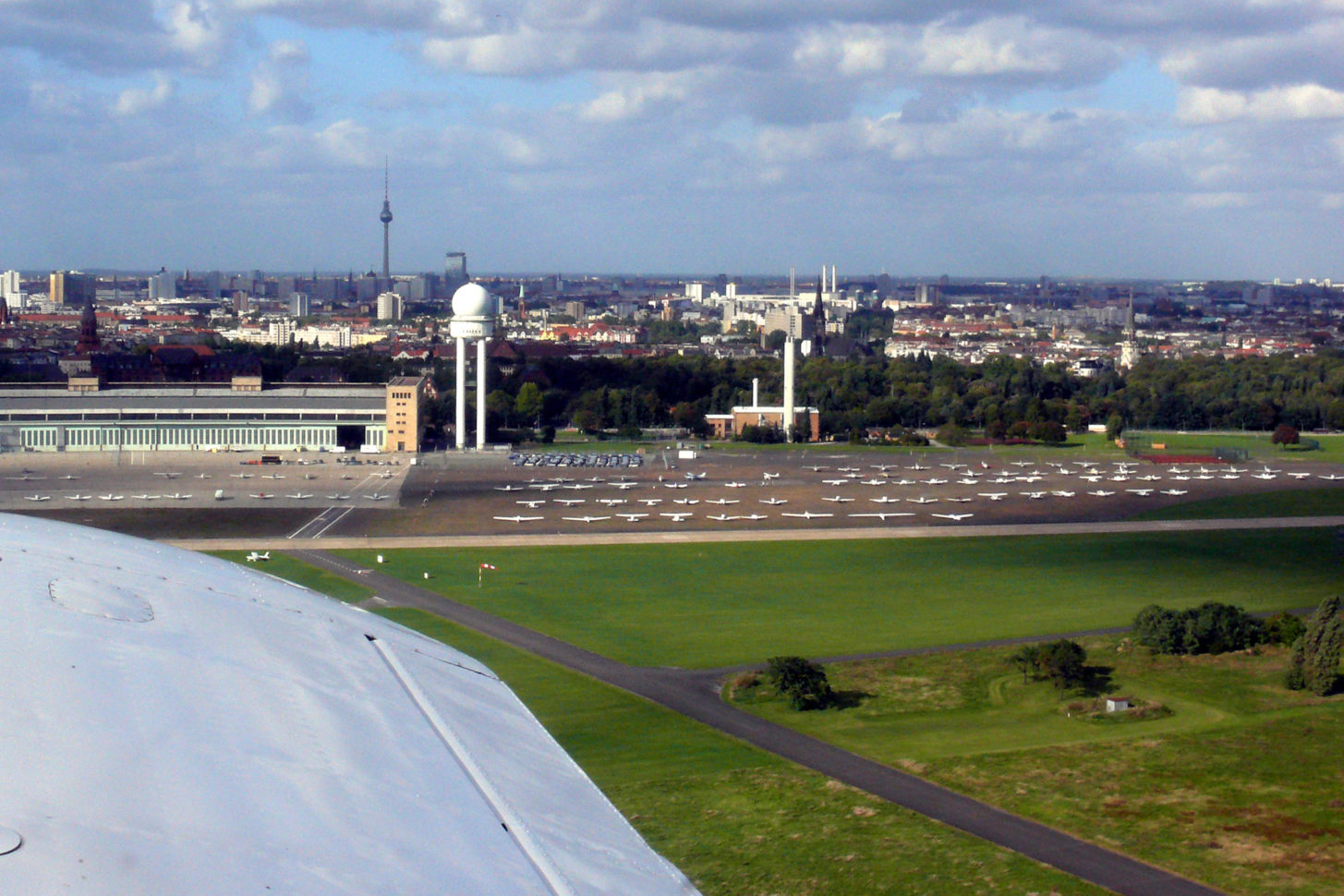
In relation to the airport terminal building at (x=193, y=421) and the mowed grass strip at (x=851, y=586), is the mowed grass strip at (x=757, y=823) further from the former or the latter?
the airport terminal building at (x=193, y=421)

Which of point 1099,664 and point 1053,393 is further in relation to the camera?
point 1053,393

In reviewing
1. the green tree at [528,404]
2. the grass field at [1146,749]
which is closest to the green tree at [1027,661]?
the grass field at [1146,749]

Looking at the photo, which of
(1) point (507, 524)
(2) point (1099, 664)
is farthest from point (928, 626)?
(1) point (507, 524)

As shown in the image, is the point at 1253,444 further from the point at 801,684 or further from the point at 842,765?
the point at 842,765

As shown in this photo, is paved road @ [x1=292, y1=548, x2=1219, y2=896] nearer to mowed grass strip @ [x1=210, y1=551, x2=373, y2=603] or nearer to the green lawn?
mowed grass strip @ [x1=210, y1=551, x2=373, y2=603]

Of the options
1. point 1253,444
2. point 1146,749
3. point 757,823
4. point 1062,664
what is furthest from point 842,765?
point 1253,444

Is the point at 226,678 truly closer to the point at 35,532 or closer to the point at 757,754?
the point at 35,532
